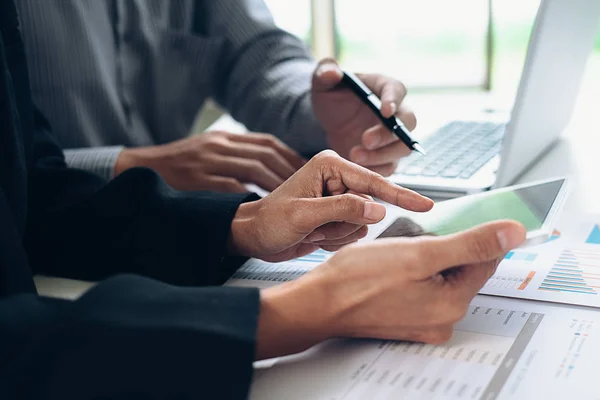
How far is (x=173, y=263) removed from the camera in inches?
28.7

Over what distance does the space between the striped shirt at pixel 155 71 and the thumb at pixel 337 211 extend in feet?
1.45

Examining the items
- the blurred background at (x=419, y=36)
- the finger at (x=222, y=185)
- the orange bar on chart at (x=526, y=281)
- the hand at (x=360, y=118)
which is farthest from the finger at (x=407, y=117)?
the blurred background at (x=419, y=36)

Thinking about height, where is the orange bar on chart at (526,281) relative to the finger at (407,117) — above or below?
below

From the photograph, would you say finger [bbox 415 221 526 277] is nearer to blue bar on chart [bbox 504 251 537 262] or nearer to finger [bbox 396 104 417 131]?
blue bar on chart [bbox 504 251 537 262]

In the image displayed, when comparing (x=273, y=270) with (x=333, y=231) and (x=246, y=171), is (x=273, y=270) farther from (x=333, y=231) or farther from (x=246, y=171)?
(x=246, y=171)

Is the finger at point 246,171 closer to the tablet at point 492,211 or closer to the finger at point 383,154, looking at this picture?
the finger at point 383,154

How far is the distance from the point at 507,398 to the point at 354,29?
2.60m

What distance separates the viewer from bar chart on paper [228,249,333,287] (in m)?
0.72

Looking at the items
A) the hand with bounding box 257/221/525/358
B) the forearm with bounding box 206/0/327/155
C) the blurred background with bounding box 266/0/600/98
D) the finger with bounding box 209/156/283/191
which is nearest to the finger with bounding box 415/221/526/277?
the hand with bounding box 257/221/525/358

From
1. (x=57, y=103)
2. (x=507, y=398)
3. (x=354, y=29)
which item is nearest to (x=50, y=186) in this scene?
(x=57, y=103)

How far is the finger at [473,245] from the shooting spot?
1.71ft

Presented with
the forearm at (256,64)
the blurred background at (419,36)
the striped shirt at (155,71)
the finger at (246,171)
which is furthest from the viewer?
the blurred background at (419,36)

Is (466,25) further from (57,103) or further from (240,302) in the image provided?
(240,302)

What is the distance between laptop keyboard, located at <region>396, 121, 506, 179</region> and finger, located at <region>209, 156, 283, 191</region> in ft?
0.61
